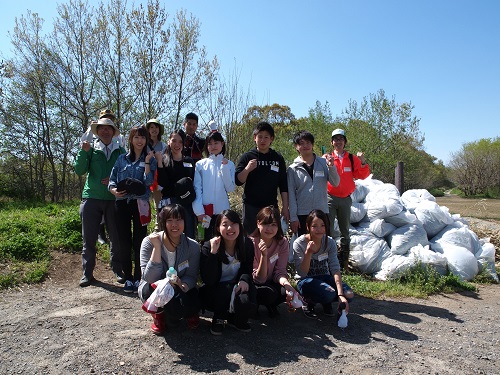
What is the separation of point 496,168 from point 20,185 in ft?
101

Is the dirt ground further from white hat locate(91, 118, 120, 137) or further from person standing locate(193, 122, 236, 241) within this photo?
white hat locate(91, 118, 120, 137)

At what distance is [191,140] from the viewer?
4918 millimetres

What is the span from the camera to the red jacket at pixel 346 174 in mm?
4887

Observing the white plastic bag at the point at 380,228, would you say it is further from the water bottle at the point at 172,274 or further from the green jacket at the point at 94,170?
the green jacket at the point at 94,170

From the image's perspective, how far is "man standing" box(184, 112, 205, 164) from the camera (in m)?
4.89

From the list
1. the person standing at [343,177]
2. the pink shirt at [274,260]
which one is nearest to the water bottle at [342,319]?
the pink shirt at [274,260]

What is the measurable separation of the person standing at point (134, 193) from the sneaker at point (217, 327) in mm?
1373

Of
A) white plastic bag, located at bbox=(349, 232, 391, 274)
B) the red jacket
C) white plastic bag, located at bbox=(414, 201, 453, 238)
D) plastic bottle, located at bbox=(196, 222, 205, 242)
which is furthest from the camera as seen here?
white plastic bag, located at bbox=(414, 201, 453, 238)

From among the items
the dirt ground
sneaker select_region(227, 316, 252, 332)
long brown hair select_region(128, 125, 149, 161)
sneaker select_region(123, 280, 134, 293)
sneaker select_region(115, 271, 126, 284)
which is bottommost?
the dirt ground

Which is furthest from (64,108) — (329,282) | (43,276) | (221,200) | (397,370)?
(397,370)

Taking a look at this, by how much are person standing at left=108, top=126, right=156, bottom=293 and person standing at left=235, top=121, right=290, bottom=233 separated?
101 cm

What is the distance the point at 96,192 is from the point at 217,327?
2193mm

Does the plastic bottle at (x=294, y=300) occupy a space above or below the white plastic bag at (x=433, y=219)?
below

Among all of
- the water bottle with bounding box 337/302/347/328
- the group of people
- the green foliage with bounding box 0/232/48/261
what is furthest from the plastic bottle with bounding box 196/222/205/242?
the green foliage with bounding box 0/232/48/261
